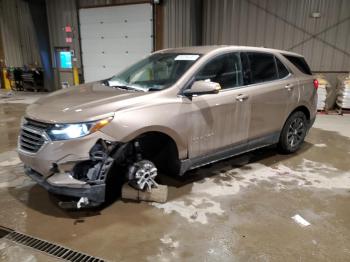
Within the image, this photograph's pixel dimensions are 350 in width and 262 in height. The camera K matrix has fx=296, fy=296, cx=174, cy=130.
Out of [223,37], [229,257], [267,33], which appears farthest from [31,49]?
[229,257]

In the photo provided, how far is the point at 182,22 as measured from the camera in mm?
8320

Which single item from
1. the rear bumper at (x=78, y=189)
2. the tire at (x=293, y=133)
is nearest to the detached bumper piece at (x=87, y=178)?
the rear bumper at (x=78, y=189)

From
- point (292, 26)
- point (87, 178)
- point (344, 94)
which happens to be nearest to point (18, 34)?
point (292, 26)

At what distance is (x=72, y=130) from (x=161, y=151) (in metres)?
1.00

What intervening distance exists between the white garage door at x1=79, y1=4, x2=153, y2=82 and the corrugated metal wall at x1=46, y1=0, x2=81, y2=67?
27 centimetres

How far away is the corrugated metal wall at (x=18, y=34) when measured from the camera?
36.3 ft

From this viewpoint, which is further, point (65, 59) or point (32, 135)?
point (65, 59)

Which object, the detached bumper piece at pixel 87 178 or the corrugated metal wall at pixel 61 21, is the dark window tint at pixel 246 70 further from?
the corrugated metal wall at pixel 61 21

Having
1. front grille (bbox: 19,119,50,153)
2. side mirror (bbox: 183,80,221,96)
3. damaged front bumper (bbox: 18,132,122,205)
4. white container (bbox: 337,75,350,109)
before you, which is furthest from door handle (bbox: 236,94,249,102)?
white container (bbox: 337,75,350,109)

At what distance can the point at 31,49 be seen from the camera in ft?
37.0

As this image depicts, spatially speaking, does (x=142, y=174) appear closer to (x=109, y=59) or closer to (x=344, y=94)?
(x=344, y=94)

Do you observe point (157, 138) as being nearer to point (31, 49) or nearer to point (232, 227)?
point (232, 227)

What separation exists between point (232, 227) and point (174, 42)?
685 centimetres

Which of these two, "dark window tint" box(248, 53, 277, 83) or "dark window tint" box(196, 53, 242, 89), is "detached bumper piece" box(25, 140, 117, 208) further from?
"dark window tint" box(248, 53, 277, 83)
